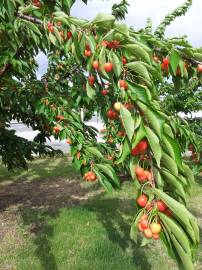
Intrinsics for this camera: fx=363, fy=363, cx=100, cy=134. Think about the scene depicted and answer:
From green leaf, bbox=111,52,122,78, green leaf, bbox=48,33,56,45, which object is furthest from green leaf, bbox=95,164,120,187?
green leaf, bbox=111,52,122,78

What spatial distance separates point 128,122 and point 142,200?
0.90ft

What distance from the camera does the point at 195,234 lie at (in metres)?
1.11

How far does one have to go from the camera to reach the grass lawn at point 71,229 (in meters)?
5.58

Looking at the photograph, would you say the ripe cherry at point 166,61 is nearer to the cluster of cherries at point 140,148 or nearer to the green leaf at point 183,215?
the cluster of cherries at point 140,148

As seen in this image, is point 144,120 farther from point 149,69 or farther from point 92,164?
point 92,164

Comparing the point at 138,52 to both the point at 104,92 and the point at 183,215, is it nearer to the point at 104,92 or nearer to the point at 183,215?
the point at 183,215

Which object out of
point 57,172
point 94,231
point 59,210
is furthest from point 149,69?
point 57,172

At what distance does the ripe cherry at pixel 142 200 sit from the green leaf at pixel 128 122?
0.22 metres

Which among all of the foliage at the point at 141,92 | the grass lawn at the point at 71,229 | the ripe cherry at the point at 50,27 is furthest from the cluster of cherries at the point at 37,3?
the grass lawn at the point at 71,229

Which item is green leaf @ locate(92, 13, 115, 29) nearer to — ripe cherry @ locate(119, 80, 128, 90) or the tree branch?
ripe cherry @ locate(119, 80, 128, 90)

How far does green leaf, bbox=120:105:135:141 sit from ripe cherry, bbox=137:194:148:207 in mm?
222

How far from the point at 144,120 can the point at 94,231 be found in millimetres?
5884

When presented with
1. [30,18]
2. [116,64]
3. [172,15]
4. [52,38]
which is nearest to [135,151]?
[116,64]

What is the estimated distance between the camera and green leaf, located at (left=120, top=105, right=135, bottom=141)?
1182mm
